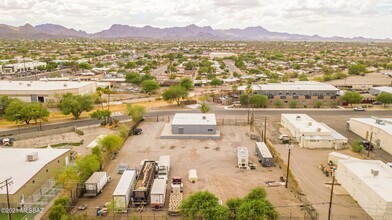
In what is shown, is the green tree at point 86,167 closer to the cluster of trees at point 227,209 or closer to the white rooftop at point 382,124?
the cluster of trees at point 227,209

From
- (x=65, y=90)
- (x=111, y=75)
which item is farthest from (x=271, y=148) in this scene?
(x=111, y=75)

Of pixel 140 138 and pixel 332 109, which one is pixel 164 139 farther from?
pixel 332 109

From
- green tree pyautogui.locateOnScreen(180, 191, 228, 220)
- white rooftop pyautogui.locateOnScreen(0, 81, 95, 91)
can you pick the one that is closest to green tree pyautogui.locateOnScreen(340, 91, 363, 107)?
green tree pyautogui.locateOnScreen(180, 191, 228, 220)

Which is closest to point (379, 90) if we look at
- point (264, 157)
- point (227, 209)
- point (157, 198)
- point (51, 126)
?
Result: point (264, 157)

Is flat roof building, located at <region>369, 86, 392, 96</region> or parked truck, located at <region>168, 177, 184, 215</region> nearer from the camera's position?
parked truck, located at <region>168, 177, 184, 215</region>

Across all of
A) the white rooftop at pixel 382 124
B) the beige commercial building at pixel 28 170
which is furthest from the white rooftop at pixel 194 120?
the white rooftop at pixel 382 124

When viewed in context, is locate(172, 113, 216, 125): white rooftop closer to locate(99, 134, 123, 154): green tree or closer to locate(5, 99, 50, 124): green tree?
locate(99, 134, 123, 154): green tree

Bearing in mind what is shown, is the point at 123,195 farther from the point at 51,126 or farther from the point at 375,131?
the point at 375,131

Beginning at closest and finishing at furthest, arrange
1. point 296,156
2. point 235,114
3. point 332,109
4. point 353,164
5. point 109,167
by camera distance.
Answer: point 353,164
point 109,167
point 296,156
point 235,114
point 332,109
